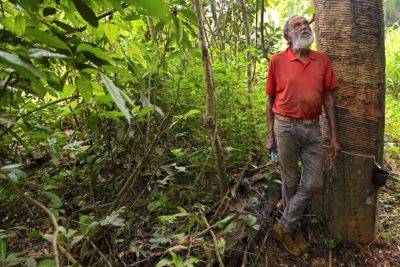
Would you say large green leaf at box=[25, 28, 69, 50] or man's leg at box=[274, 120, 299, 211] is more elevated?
large green leaf at box=[25, 28, 69, 50]

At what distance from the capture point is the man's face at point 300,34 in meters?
2.69

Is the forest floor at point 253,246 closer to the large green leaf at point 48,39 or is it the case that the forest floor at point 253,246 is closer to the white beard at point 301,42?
the white beard at point 301,42

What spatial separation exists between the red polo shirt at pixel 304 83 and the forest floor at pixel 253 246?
0.92 metres

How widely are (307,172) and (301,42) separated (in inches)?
38.0

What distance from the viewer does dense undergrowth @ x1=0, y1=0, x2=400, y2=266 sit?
1914mm

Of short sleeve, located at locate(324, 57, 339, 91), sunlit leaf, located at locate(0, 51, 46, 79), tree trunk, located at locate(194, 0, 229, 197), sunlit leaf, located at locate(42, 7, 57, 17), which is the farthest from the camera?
short sleeve, located at locate(324, 57, 339, 91)

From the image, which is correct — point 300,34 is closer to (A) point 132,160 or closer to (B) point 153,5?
(A) point 132,160

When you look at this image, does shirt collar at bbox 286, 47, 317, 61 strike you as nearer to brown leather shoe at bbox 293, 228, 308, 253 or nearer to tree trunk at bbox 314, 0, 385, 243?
tree trunk at bbox 314, 0, 385, 243

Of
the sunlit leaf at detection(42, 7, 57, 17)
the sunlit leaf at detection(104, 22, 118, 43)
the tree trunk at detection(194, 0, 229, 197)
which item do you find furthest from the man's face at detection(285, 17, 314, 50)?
the sunlit leaf at detection(42, 7, 57, 17)

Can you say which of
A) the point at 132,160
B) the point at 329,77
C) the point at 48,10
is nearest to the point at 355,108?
the point at 329,77

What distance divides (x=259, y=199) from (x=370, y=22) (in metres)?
1.60

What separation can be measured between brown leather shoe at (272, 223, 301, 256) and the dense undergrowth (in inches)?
11.8

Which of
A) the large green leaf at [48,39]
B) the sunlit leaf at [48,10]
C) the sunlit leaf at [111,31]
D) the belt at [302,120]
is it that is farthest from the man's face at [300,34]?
the large green leaf at [48,39]

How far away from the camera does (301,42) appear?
8.83 feet
